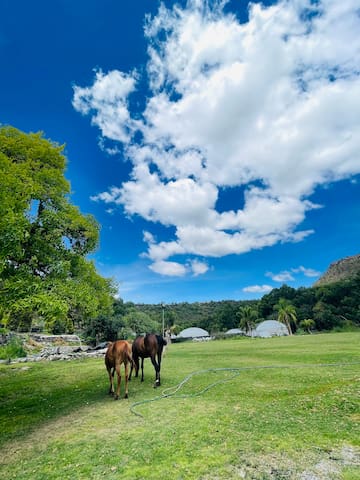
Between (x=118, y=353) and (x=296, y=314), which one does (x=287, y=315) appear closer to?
(x=296, y=314)

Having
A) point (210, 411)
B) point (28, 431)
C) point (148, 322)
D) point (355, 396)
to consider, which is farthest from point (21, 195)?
point (148, 322)

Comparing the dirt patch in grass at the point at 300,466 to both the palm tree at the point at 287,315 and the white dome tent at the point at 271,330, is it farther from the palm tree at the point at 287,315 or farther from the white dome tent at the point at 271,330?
the palm tree at the point at 287,315

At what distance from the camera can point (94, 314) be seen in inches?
337

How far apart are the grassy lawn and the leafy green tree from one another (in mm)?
2422

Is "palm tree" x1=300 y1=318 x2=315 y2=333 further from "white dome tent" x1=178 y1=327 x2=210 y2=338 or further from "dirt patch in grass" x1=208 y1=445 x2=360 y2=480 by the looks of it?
"dirt patch in grass" x1=208 y1=445 x2=360 y2=480

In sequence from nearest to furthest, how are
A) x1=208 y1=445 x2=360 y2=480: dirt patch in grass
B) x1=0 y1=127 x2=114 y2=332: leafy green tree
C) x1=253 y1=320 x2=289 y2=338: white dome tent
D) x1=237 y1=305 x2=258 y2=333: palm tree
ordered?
x1=208 y1=445 x2=360 y2=480: dirt patch in grass → x1=0 y1=127 x2=114 y2=332: leafy green tree → x1=253 y1=320 x2=289 y2=338: white dome tent → x1=237 y1=305 x2=258 y2=333: palm tree

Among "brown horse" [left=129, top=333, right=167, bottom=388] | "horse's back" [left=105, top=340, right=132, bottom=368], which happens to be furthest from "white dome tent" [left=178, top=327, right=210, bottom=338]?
"horse's back" [left=105, top=340, right=132, bottom=368]

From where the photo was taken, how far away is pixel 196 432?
465 centimetres

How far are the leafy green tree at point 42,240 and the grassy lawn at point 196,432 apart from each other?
2422mm

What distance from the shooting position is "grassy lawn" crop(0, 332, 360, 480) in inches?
139

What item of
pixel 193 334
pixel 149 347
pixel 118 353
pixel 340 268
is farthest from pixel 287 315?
pixel 118 353

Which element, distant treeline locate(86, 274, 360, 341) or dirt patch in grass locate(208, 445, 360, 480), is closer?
dirt patch in grass locate(208, 445, 360, 480)

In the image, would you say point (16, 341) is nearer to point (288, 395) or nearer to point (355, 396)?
point (288, 395)

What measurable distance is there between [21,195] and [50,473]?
6.09 meters
